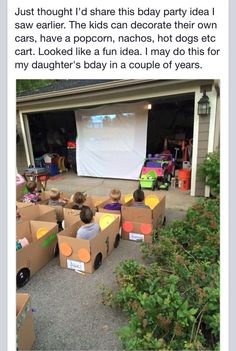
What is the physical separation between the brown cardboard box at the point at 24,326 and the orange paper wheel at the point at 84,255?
2.74ft

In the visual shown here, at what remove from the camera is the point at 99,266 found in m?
2.64

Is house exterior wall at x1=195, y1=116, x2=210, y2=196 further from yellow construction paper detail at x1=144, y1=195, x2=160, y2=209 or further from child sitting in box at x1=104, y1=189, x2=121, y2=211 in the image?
child sitting in box at x1=104, y1=189, x2=121, y2=211

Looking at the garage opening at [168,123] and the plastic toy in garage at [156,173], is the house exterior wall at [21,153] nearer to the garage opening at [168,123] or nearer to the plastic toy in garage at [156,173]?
the plastic toy in garage at [156,173]

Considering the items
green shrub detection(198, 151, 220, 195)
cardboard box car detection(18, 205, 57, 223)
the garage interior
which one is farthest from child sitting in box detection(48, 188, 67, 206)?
the garage interior

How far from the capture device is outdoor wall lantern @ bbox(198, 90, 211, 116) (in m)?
4.64

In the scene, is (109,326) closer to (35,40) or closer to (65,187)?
(35,40)

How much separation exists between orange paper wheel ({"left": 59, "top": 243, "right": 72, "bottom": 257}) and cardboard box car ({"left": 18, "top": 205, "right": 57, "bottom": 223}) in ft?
2.47

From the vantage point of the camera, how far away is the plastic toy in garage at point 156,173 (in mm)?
5679

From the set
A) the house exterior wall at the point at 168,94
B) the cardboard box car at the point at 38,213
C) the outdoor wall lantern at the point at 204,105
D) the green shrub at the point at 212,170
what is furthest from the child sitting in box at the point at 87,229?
the outdoor wall lantern at the point at 204,105

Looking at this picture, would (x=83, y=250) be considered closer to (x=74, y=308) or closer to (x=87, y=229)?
(x=87, y=229)

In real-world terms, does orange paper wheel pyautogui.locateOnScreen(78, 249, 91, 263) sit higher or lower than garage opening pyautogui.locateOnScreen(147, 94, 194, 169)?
lower
